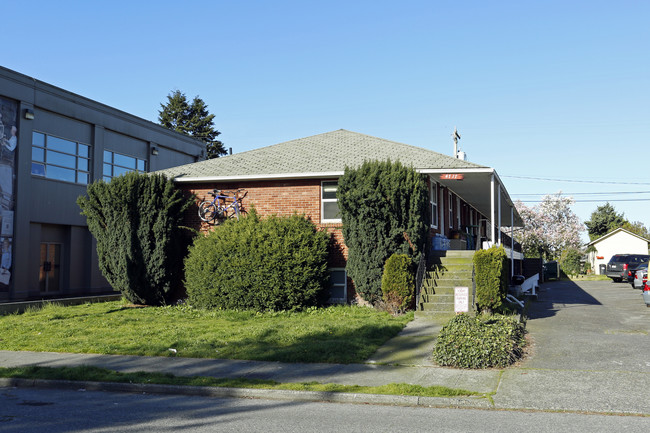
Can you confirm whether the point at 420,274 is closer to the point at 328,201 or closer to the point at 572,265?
the point at 328,201

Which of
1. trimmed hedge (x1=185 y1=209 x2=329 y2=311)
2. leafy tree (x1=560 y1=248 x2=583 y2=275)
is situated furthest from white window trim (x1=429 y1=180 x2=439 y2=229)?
leafy tree (x1=560 y1=248 x2=583 y2=275)

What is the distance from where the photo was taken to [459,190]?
23.4 meters

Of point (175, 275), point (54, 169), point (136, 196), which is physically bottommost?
point (175, 275)

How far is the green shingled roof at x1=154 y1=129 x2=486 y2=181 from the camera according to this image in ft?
60.1

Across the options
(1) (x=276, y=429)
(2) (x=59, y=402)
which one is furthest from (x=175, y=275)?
(1) (x=276, y=429)

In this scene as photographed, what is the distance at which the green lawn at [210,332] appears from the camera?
36.6 ft

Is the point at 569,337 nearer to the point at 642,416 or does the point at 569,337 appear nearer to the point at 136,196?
the point at 642,416

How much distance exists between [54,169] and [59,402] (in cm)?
1957

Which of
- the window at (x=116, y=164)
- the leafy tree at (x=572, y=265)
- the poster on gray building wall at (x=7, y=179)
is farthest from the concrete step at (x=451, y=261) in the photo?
the leafy tree at (x=572, y=265)

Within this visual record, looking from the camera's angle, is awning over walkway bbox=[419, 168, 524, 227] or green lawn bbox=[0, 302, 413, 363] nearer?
green lawn bbox=[0, 302, 413, 363]

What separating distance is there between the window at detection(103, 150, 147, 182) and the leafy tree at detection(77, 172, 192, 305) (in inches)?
389

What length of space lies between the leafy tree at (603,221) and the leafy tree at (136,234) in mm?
76578

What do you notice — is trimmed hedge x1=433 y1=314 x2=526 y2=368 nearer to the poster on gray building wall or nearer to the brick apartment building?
the brick apartment building

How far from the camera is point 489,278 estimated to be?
14625 millimetres
